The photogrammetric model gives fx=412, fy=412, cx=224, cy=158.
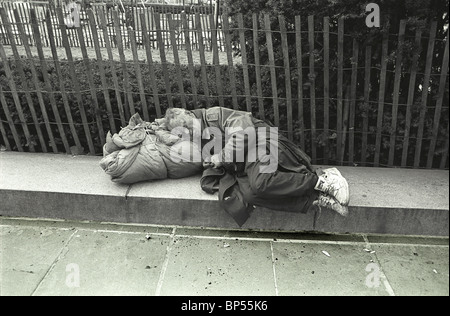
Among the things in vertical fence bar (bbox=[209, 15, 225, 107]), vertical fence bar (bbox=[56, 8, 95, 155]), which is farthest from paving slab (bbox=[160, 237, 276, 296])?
vertical fence bar (bbox=[56, 8, 95, 155])

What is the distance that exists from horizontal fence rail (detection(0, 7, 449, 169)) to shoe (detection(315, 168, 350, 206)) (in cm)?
86

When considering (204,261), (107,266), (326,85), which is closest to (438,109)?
(326,85)

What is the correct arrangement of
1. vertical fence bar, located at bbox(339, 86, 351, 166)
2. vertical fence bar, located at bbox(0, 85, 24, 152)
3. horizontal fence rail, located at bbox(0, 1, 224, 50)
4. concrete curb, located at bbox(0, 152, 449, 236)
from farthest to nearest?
horizontal fence rail, located at bbox(0, 1, 224, 50) < vertical fence bar, located at bbox(0, 85, 24, 152) < vertical fence bar, located at bbox(339, 86, 351, 166) < concrete curb, located at bbox(0, 152, 449, 236)

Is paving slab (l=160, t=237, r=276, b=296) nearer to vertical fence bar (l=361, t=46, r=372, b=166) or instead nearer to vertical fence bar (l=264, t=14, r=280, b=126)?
vertical fence bar (l=264, t=14, r=280, b=126)

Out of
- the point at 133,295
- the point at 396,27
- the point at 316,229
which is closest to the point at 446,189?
the point at 316,229

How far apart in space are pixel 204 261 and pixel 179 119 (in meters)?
1.33

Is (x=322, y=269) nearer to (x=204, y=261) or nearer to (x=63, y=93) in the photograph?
(x=204, y=261)

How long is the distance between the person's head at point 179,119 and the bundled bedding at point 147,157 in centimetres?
10

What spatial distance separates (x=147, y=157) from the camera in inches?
146

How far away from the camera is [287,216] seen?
366 cm

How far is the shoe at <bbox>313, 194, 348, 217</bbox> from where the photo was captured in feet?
11.1

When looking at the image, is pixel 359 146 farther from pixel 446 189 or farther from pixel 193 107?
pixel 193 107
